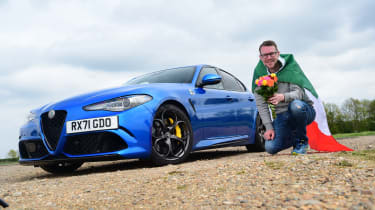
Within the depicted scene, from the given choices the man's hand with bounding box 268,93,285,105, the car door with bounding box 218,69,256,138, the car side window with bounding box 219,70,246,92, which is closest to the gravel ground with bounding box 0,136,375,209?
the man's hand with bounding box 268,93,285,105

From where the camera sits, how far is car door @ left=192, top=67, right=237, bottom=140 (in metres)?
4.98

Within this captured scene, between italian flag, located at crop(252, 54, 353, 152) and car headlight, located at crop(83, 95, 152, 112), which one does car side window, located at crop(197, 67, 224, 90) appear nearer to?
italian flag, located at crop(252, 54, 353, 152)

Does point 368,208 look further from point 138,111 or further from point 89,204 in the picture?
point 138,111

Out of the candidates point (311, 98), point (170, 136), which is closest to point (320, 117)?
point (311, 98)

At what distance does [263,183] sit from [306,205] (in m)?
0.58

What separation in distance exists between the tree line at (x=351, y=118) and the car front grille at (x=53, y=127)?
21974 millimetres

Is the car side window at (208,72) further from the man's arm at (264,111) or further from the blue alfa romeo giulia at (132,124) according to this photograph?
the man's arm at (264,111)

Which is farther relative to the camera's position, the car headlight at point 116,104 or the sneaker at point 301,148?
the sneaker at point 301,148

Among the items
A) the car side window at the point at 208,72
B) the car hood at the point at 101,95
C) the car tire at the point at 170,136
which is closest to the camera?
the car hood at the point at 101,95

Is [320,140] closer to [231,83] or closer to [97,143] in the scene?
[231,83]

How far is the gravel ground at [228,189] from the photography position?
2.22m

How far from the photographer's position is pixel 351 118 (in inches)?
1013

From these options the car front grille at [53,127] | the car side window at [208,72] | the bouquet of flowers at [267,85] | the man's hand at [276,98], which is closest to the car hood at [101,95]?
the car front grille at [53,127]

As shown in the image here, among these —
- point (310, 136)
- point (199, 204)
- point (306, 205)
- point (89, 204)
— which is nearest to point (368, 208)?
point (306, 205)
